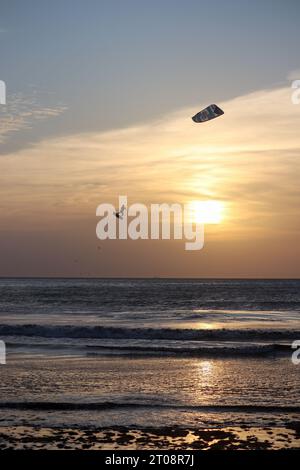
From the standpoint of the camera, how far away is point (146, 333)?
33.0m

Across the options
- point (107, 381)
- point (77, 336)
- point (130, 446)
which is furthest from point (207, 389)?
point (77, 336)

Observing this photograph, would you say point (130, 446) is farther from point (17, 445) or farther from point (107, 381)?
point (107, 381)


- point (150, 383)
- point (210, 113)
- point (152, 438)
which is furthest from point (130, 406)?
point (210, 113)

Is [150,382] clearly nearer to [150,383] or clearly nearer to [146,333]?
[150,383]

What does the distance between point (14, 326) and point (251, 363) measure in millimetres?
18122

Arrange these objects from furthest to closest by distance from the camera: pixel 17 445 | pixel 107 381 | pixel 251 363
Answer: pixel 251 363, pixel 107 381, pixel 17 445

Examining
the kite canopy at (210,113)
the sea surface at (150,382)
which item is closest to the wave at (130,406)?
the sea surface at (150,382)

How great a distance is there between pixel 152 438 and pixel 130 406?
2672mm

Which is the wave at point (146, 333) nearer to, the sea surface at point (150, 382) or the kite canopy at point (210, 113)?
the sea surface at point (150, 382)

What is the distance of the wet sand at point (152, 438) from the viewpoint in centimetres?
1009

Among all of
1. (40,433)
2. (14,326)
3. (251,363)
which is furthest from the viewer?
(14,326)

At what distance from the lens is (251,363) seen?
2078 centimetres

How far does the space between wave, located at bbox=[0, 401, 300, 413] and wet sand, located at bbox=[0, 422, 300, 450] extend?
4.82 feet
